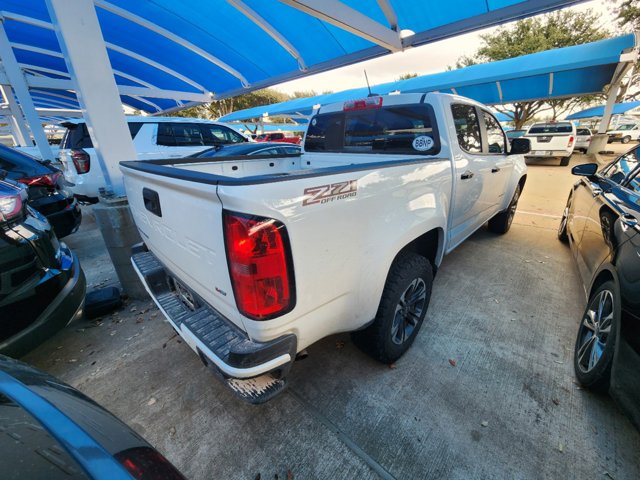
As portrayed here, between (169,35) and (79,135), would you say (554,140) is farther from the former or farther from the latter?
(79,135)

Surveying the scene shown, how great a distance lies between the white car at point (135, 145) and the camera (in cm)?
579

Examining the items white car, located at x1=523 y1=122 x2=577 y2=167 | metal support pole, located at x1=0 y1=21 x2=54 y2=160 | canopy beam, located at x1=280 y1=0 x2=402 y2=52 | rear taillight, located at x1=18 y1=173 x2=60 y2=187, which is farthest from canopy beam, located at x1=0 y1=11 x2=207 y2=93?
white car, located at x1=523 y1=122 x2=577 y2=167

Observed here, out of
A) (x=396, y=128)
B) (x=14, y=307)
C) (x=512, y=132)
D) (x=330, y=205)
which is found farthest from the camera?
(x=512, y=132)

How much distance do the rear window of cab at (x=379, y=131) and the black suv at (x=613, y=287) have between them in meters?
1.43

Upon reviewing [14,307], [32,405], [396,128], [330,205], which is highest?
[396,128]

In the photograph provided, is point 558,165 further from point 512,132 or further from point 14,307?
point 14,307

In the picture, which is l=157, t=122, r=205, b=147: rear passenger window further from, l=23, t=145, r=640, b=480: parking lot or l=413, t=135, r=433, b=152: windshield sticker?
l=413, t=135, r=433, b=152: windshield sticker

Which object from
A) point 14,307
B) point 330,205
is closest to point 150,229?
point 14,307

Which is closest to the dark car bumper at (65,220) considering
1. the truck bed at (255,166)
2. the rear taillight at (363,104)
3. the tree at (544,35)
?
the truck bed at (255,166)

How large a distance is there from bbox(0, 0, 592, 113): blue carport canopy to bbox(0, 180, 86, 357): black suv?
2696 mm

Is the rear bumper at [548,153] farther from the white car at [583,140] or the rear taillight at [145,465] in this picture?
the rear taillight at [145,465]

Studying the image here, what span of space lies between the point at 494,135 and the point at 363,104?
1831 millimetres

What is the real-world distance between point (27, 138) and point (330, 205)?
17.3 m

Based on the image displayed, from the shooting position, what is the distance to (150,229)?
202cm
